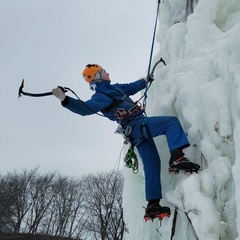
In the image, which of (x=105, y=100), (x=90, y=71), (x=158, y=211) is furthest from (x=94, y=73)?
(x=158, y=211)

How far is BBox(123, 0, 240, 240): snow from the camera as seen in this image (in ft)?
8.54

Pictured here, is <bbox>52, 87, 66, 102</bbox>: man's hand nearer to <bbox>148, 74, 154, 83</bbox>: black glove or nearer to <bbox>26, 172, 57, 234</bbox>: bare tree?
<bbox>148, 74, 154, 83</bbox>: black glove

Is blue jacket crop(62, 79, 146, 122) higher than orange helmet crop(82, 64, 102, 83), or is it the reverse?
orange helmet crop(82, 64, 102, 83)

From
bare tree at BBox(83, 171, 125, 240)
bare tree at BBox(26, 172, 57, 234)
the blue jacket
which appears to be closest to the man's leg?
the blue jacket

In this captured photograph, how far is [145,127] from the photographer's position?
3248 millimetres

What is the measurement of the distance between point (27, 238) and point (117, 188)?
947 centimetres

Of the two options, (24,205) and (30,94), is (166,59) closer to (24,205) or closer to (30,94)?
(30,94)

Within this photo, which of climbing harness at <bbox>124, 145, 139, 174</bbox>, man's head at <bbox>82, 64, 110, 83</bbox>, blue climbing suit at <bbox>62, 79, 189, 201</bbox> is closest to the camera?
blue climbing suit at <bbox>62, 79, 189, 201</bbox>

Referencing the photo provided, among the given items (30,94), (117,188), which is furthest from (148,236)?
(117,188)

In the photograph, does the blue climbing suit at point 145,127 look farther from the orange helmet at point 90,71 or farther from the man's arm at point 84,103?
the orange helmet at point 90,71

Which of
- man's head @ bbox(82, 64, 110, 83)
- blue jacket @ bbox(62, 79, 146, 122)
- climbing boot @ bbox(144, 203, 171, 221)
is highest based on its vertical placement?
man's head @ bbox(82, 64, 110, 83)

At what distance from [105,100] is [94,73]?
0.45 meters

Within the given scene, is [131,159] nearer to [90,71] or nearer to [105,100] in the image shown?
[105,100]

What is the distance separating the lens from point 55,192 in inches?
1362
